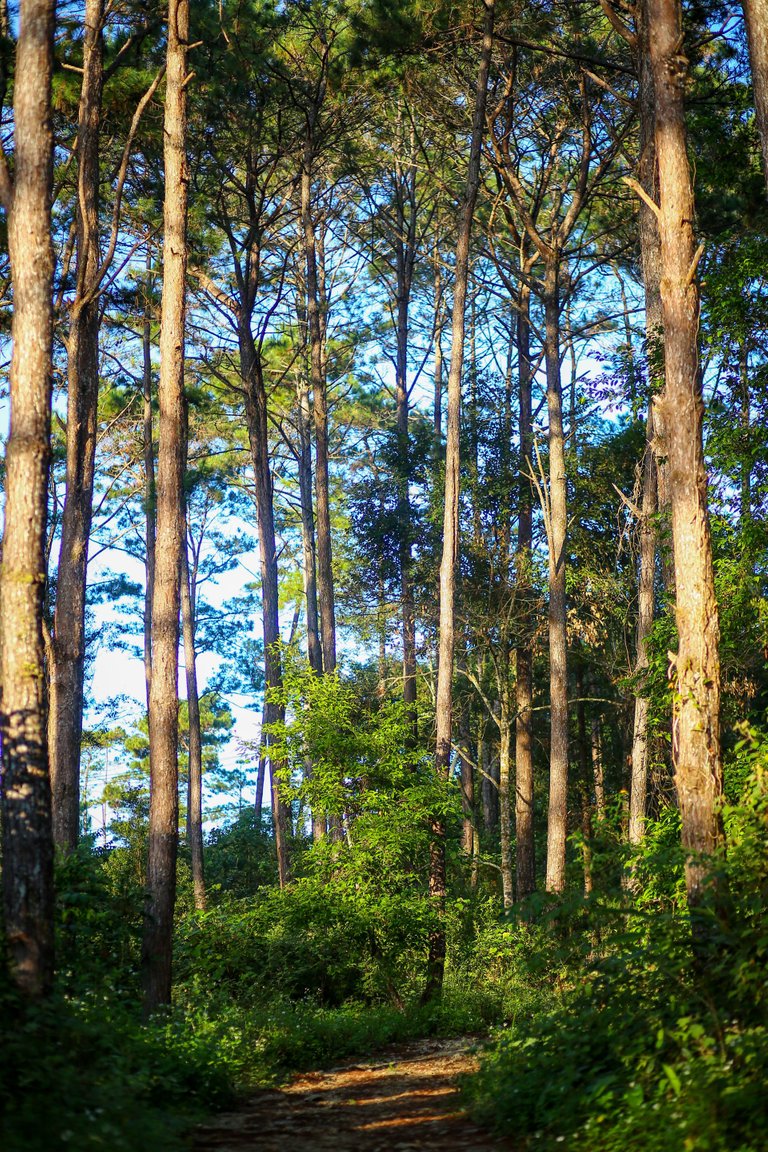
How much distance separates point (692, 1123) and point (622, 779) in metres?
24.7

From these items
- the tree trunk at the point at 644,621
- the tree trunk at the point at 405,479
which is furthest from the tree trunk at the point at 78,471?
the tree trunk at the point at 405,479

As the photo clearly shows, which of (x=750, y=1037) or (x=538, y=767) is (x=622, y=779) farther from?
(x=750, y=1037)

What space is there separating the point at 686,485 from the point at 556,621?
461 inches

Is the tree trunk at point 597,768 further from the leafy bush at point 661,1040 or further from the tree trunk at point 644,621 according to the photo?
the leafy bush at point 661,1040

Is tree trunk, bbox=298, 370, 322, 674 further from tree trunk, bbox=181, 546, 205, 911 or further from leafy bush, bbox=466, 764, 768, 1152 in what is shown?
leafy bush, bbox=466, 764, 768, 1152

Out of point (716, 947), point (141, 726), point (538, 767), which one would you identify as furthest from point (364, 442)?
point (716, 947)

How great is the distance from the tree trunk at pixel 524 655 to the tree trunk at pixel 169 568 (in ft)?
39.2

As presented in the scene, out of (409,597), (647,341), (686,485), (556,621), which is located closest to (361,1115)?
(686,485)

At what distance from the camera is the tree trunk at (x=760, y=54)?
9.68 meters

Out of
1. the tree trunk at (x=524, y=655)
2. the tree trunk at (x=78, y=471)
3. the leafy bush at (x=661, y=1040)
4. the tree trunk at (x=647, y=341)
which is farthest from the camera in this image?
the tree trunk at (x=524, y=655)

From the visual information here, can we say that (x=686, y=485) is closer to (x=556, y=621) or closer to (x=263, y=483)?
(x=556, y=621)

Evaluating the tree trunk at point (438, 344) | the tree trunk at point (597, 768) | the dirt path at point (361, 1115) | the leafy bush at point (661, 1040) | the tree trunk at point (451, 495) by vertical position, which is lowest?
the dirt path at point (361, 1115)

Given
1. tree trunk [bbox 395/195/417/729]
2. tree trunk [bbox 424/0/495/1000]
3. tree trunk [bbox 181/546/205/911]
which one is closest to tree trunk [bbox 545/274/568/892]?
tree trunk [bbox 424/0/495/1000]

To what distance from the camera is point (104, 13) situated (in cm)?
1520
